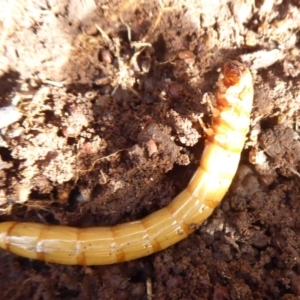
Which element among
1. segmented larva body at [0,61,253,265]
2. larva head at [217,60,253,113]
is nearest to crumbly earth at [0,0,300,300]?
segmented larva body at [0,61,253,265]

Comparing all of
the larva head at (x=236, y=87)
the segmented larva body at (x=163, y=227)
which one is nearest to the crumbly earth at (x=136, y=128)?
the segmented larva body at (x=163, y=227)

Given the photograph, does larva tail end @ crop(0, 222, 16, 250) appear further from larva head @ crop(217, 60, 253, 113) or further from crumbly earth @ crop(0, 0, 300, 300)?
larva head @ crop(217, 60, 253, 113)

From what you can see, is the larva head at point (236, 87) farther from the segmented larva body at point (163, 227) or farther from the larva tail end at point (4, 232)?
the larva tail end at point (4, 232)

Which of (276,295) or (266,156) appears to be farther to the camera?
(266,156)

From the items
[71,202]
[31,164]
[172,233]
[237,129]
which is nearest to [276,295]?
[172,233]

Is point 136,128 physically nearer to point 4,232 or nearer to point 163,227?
point 163,227

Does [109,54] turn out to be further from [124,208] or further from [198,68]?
[124,208]

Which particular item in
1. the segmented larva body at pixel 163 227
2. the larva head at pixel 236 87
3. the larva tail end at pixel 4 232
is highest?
the larva head at pixel 236 87

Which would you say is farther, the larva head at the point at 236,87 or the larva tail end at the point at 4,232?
the larva tail end at the point at 4,232
